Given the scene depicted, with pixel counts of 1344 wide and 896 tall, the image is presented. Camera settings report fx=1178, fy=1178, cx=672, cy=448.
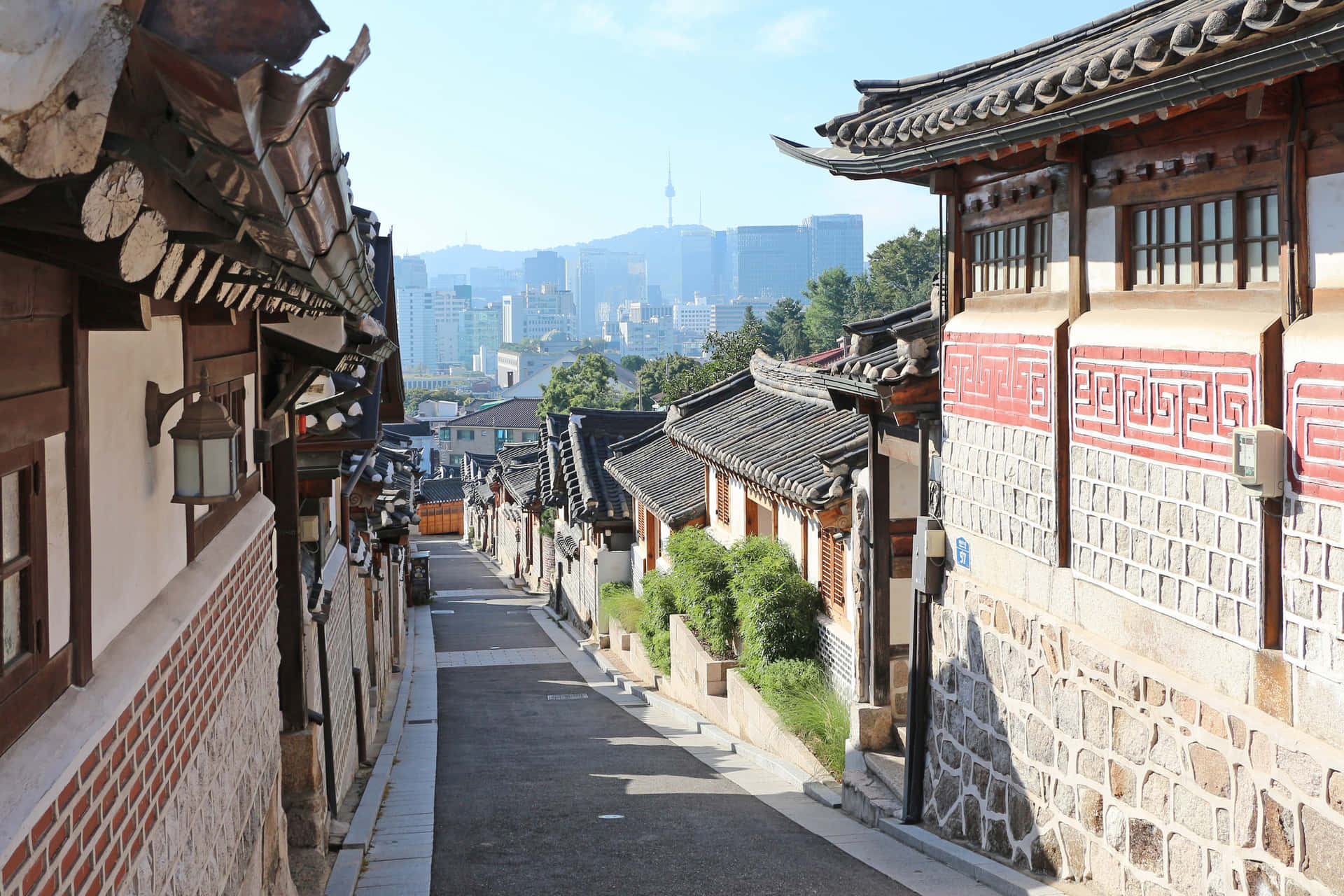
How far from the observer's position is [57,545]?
3529mm

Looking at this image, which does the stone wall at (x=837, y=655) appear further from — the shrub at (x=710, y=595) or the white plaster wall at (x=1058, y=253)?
the white plaster wall at (x=1058, y=253)

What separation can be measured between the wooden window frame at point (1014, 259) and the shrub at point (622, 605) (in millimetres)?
15857

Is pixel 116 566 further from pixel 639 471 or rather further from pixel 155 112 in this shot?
pixel 639 471

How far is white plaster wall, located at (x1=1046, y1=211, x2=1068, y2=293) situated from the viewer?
839 cm

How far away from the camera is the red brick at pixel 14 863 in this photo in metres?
2.75

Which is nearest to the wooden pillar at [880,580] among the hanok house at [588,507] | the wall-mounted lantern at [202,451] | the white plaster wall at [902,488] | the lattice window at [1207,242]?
the white plaster wall at [902,488]

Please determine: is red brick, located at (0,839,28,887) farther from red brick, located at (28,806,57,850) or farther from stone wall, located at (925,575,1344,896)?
stone wall, located at (925,575,1344,896)

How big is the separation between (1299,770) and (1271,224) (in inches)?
112

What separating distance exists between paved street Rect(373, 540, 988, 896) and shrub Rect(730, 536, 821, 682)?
Answer: 1508mm

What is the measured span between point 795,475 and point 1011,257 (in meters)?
6.40

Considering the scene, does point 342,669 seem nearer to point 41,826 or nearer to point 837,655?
point 837,655

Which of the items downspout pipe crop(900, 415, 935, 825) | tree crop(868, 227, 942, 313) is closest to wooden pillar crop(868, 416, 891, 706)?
downspout pipe crop(900, 415, 935, 825)

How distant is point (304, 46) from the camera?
1902 mm

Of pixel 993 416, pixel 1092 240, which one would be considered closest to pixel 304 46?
pixel 1092 240
